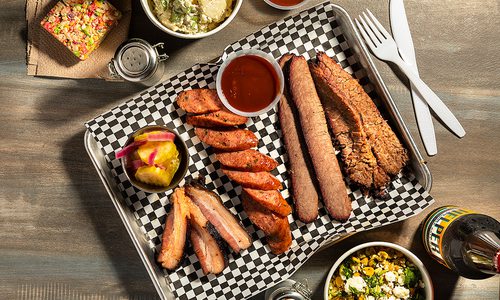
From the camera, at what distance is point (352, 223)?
9.81 ft

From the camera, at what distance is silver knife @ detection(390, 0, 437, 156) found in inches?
121

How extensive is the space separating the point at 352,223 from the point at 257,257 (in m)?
0.56

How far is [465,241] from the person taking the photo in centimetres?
283

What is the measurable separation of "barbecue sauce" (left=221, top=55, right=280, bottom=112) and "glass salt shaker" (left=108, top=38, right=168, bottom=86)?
0.40 meters

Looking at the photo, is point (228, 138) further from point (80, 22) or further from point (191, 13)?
point (80, 22)

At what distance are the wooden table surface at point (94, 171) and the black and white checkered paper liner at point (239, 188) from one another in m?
0.20

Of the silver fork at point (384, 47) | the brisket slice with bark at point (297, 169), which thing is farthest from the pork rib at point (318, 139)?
the silver fork at point (384, 47)

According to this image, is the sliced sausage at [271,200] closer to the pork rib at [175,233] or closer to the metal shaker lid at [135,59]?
the pork rib at [175,233]

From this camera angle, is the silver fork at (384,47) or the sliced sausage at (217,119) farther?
the silver fork at (384,47)

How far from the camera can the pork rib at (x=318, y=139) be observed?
297 centimetres

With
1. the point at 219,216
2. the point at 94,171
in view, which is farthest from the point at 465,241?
the point at 94,171

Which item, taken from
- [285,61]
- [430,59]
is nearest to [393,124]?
[430,59]

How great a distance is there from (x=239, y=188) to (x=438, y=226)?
43.6 inches

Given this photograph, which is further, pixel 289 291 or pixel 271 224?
pixel 289 291
